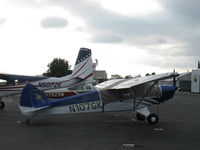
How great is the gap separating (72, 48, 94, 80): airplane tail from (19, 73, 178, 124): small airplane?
346 inches

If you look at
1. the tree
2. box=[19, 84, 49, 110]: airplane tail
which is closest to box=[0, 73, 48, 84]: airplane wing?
box=[19, 84, 49, 110]: airplane tail

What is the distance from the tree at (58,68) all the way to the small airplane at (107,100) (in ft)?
226

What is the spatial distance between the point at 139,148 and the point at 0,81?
13590 mm

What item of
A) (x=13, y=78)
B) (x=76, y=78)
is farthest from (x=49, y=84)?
(x=13, y=78)

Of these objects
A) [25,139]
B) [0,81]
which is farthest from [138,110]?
[0,81]

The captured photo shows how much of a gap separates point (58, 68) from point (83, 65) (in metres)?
61.8

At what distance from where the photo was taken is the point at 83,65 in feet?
65.4

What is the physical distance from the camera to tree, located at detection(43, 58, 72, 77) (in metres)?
79.3

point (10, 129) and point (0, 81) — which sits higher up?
point (0, 81)

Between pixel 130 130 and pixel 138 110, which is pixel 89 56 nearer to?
pixel 138 110

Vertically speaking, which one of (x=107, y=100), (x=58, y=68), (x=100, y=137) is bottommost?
(x=100, y=137)

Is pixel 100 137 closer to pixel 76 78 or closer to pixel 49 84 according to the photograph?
pixel 49 84

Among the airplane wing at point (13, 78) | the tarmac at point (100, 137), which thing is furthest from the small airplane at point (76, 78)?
the tarmac at point (100, 137)

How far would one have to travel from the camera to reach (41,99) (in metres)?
10.0
